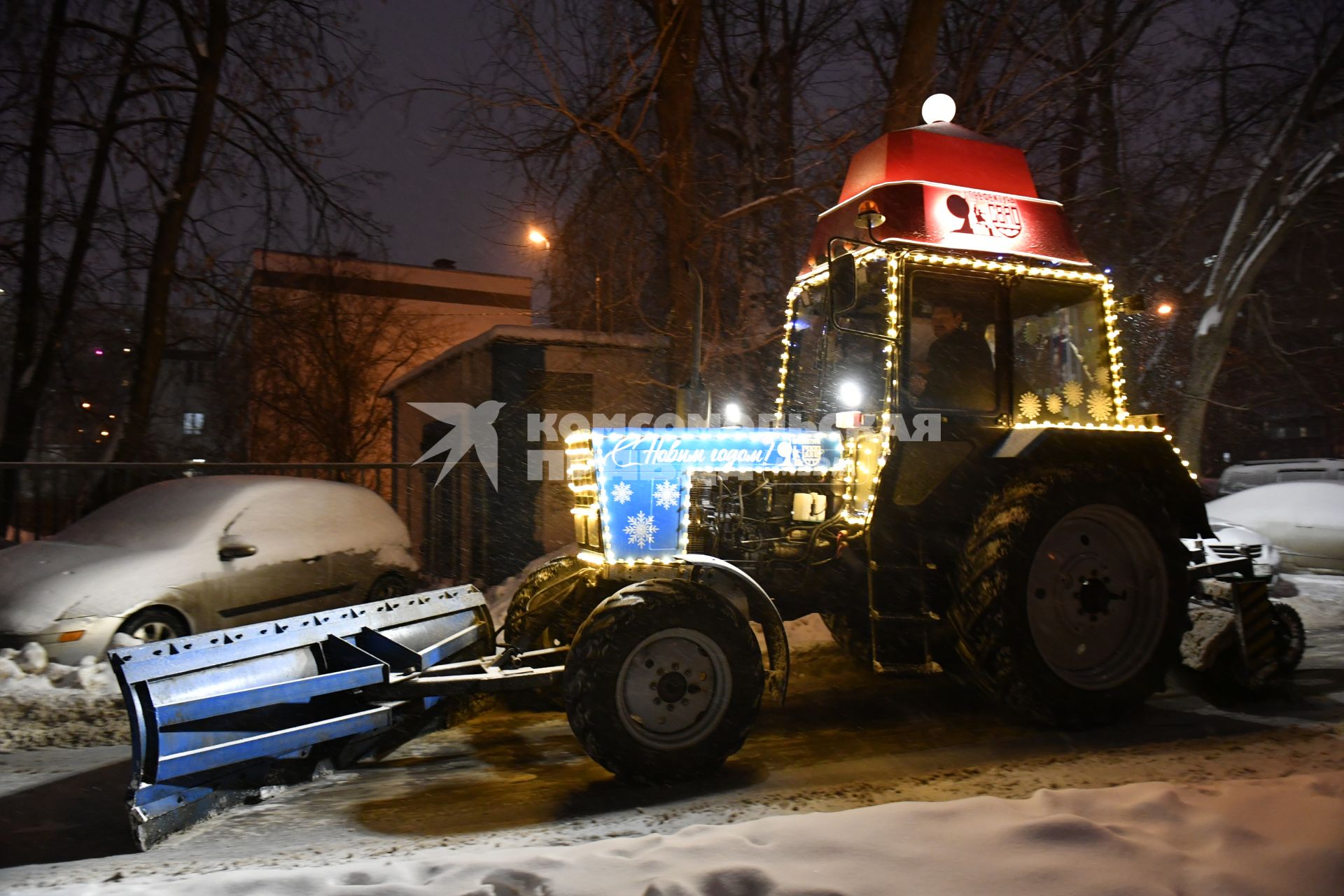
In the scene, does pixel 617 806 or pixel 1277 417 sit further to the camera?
pixel 1277 417

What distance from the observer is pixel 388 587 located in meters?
8.72

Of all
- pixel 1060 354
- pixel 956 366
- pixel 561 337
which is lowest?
pixel 956 366

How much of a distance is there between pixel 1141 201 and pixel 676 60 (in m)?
8.09

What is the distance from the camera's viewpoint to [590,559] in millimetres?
5152

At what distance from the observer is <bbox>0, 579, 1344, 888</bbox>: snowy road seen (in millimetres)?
3855

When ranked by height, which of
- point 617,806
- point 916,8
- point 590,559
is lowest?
point 617,806

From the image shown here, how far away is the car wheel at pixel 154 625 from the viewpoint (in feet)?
22.4

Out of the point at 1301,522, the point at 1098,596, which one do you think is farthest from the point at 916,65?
the point at 1301,522

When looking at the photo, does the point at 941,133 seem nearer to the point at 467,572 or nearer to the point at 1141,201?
the point at 467,572

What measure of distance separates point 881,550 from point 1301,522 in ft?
31.5

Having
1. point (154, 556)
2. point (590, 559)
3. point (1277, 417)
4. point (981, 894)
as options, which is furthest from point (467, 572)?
point (1277, 417)

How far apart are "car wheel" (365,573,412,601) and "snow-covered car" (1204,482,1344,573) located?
9434mm

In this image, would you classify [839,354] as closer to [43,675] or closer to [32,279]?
[43,675]

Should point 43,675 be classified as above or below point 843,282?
below
